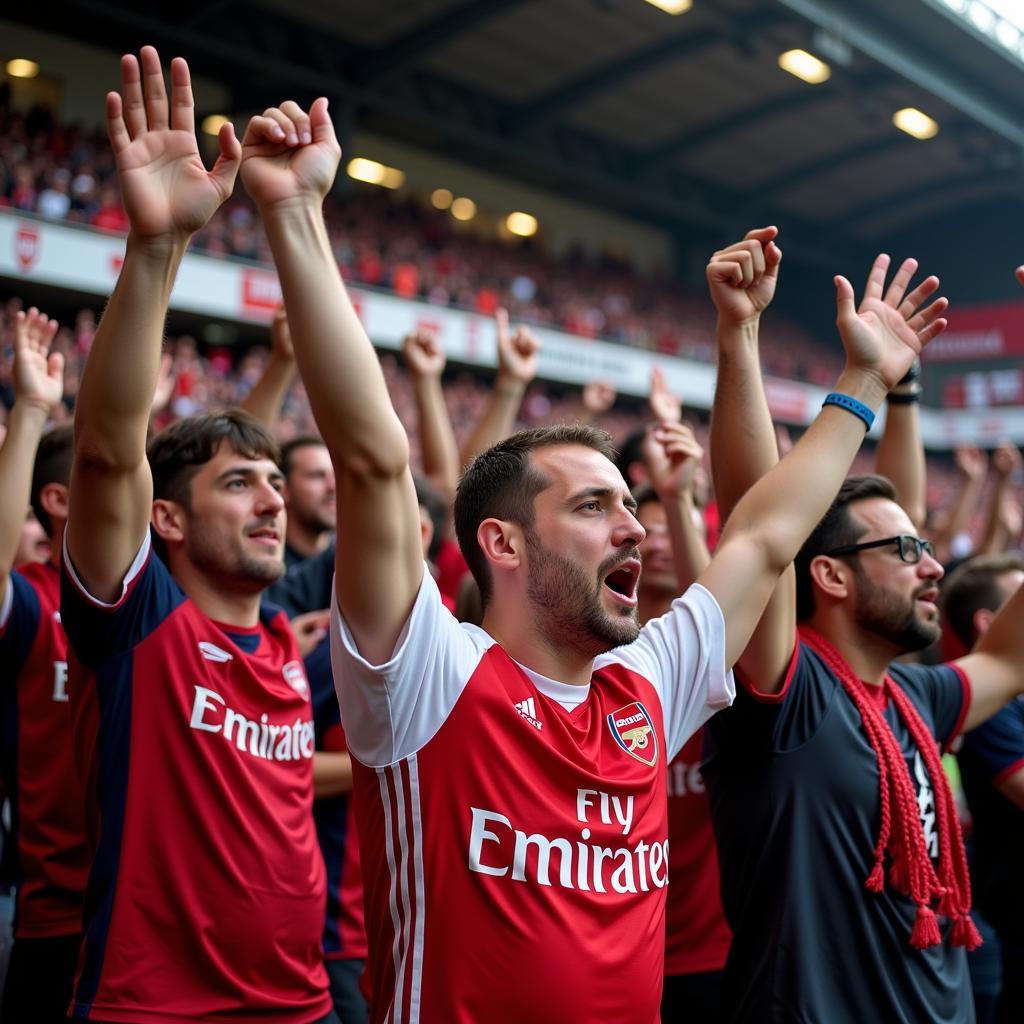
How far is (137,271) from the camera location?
2.18 metres

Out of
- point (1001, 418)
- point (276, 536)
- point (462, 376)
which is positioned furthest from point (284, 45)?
point (1001, 418)

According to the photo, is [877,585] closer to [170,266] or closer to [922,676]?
[922,676]

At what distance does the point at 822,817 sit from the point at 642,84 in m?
20.7

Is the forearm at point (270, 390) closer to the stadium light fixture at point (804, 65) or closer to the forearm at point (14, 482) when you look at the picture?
the forearm at point (14, 482)

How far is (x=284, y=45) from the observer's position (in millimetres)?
18781

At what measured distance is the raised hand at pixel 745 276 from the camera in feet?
8.45

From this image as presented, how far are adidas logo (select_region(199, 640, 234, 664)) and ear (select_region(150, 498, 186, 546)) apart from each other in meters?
0.34

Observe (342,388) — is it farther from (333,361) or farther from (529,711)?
(529,711)

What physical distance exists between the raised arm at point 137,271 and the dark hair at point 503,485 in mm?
650

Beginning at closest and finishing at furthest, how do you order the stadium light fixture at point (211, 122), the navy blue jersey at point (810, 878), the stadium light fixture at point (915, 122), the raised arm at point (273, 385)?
the navy blue jersey at point (810, 878)
the raised arm at point (273, 385)
the stadium light fixture at point (211, 122)
the stadium light fixture at point (915, 122)

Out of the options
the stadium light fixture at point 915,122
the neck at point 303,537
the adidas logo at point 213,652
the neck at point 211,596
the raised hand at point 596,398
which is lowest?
the adidas logo at point 213,652

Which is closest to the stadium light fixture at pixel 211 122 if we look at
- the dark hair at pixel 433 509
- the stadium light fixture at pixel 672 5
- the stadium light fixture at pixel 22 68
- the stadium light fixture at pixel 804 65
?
the stadium light fixture at pixel 22 68

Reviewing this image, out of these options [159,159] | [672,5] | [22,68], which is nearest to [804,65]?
[672,5]

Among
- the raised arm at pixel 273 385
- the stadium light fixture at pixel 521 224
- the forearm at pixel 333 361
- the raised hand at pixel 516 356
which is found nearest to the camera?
the forearm at pixel 333 361
